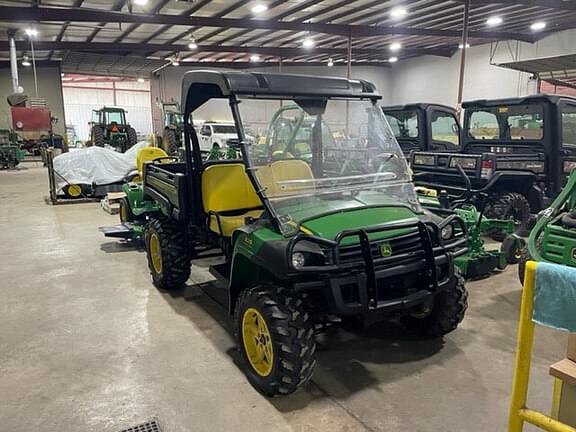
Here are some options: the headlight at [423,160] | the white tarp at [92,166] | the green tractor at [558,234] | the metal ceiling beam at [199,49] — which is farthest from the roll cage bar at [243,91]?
the metal ceiling beam at [199,49]

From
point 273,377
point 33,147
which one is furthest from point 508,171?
point 33,147

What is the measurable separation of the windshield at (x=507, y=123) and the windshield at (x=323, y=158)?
379 cm

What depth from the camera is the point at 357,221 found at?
2.68 m

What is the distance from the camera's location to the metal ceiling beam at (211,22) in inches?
400

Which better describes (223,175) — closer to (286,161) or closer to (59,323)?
(286,161)

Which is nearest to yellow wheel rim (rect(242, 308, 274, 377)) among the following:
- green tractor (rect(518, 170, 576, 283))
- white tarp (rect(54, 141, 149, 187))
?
green tractor (rect(518, 170, 576, 283))

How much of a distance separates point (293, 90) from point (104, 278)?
299cm

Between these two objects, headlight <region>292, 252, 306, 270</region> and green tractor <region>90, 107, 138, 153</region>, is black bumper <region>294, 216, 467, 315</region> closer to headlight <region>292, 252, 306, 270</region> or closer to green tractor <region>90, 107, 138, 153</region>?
headlight <region>292, 252, 306, 270</region>

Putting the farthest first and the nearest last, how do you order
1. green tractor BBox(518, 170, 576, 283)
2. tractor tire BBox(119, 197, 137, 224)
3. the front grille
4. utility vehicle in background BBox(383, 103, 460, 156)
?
utility vehicle in background BBox(383, 103, 460, 156) < tractor tire BBox(119, 197, 137, 224) < green tractor BBox(518, 170, 576, 283) < the front grille

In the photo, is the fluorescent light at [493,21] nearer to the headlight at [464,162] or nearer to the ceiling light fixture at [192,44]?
the headlight at [464,162]

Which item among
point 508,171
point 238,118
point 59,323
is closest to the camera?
point 238,118

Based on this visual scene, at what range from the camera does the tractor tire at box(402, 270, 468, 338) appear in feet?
10.1

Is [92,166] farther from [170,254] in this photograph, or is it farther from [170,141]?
[170,254]

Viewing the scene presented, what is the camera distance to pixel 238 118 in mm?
2908
